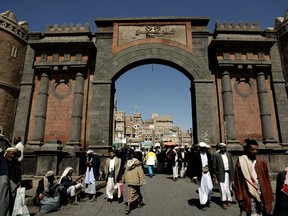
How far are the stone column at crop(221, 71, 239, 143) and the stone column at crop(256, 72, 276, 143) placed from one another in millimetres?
1796

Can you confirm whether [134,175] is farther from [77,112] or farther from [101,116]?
[77,112]

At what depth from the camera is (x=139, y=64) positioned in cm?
1505

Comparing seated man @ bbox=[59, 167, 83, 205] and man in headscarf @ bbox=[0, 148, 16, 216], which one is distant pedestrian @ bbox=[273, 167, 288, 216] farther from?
seated man @ bbox=[59, 167, 83, 205]

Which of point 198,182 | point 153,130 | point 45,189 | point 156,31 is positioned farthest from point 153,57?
point 153,130

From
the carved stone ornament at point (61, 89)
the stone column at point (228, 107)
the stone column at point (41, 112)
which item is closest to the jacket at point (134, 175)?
the stone column at point (228, 107)

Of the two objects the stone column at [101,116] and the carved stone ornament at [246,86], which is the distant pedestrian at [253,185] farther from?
the carved stone ornament at [246,86]

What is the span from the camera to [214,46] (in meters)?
13.8

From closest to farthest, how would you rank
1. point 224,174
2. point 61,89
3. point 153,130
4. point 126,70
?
point 224,174 → point 61,89 → point 126,70 → point 153,130

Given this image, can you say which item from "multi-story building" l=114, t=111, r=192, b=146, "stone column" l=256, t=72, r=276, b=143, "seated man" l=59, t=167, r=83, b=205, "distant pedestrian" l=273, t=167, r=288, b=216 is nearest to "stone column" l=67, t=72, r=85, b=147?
"seated man" l=59, t=167, r=83, b=205

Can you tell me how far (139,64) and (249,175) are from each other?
12381mm

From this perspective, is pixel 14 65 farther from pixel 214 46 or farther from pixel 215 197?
pixel 215 197

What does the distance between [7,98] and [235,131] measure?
14478mm

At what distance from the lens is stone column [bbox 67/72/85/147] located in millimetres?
12959

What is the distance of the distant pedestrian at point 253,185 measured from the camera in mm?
3418
